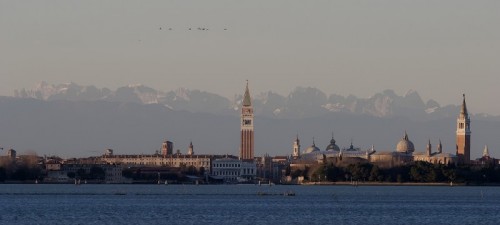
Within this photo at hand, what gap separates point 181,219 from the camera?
9612 cm

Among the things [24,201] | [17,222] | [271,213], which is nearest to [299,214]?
[271,213]

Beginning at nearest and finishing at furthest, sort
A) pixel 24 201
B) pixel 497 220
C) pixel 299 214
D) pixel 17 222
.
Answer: pixel 17 222, pixel 497 220, pixel 299 214, pixel 24 201

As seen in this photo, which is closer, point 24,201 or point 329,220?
point 329,220

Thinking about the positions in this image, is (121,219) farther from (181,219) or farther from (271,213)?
(271,213)

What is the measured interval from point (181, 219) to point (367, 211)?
18.6 m

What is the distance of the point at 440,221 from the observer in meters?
96.9

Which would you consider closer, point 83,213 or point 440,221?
point 440,221

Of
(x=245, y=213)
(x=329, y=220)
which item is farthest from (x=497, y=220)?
(x=245, y=213)

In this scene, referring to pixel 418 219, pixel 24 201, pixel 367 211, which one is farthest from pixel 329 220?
pixel 24 201

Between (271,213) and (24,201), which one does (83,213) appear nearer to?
(271,213)

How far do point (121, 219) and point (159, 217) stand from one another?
359 centimetres

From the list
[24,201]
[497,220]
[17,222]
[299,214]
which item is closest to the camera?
[17,222]

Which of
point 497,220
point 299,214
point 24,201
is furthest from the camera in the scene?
point 24,201

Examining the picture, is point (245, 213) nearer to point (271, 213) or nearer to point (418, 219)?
point (271, 213)
